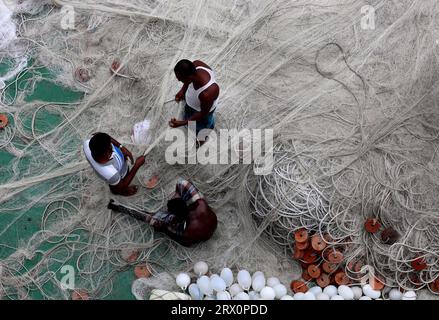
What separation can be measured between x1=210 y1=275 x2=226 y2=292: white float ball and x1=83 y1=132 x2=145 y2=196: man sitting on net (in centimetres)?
108

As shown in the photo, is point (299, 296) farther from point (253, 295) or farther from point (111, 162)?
point (111, 162)

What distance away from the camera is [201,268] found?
4.35 metres

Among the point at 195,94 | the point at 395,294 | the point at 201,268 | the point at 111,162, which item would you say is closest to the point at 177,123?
the point at 195,94

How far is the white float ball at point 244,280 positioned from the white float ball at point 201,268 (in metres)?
0.30

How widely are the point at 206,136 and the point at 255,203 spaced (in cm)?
76

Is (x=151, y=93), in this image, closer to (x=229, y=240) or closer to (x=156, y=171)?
(x=156, y=171)

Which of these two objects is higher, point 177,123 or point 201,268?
point 177,123

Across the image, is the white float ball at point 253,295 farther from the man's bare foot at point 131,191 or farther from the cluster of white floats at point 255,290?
the man's bare foot at point 131,191

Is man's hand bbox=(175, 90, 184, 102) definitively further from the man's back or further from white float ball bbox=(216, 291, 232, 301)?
white float ball bbox=(216, 291, 232, 301)

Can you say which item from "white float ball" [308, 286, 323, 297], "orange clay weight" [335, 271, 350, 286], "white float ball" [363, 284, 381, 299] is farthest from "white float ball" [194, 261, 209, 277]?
"white float ball" [363, 284, 381, 299]

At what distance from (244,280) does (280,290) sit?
317 millimetres

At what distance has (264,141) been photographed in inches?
177

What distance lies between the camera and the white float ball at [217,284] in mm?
4246

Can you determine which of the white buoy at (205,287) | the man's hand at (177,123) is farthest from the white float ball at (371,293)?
the man's hand at (177,123)
